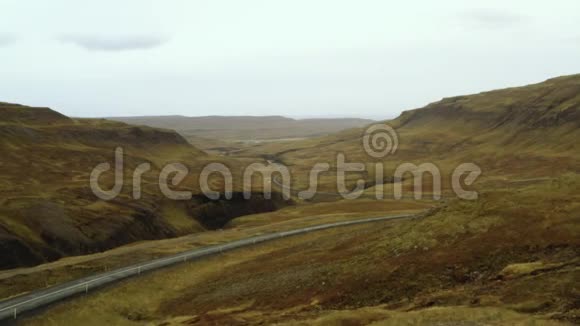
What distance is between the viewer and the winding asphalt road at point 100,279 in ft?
117

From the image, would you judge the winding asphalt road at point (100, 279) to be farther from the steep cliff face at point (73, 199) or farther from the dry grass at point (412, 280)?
the steep cliff face at point (73, 199)

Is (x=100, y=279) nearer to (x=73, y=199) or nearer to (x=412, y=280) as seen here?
(x=412, y=280)

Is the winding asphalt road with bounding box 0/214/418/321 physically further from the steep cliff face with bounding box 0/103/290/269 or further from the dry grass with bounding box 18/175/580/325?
the steep cliff face with bounding box 0/103/290/269

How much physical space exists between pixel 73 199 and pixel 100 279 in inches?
1444

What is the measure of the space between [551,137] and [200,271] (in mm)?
124580

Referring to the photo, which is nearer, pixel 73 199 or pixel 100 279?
pixel 100 279

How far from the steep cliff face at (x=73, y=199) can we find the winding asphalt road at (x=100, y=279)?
17321mm

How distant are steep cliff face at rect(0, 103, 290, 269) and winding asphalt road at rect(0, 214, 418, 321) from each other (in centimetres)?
1732

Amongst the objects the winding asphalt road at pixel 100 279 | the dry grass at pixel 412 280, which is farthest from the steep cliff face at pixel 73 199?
the dry grass at pixel 412 280

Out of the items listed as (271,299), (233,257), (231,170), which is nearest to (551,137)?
(231,170)

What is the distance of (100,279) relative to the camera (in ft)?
139

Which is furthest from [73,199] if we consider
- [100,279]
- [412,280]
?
[412,280]

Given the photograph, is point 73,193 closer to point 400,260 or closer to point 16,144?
point 16,144

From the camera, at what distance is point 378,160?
599 feet
